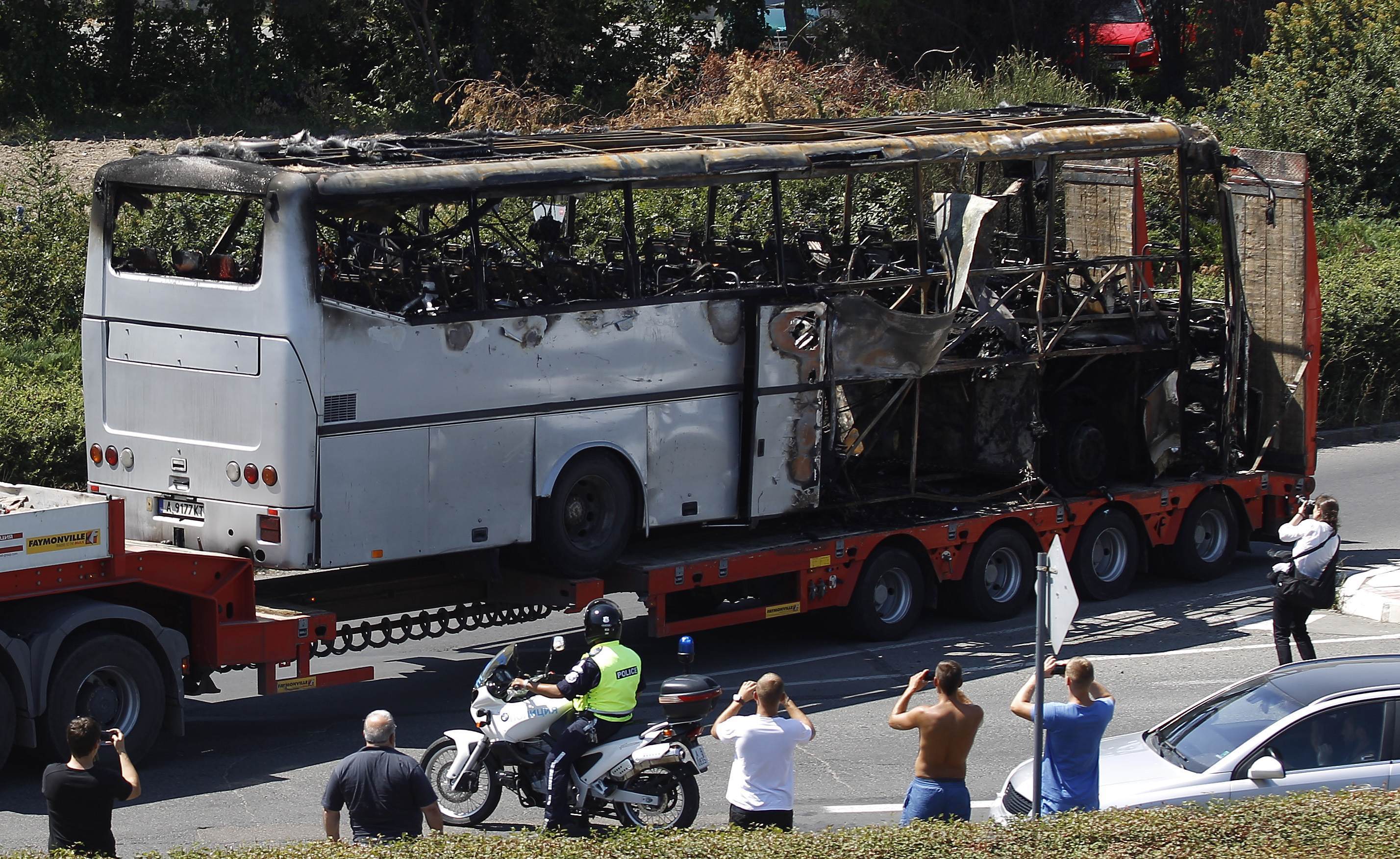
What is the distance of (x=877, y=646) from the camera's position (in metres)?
14.3

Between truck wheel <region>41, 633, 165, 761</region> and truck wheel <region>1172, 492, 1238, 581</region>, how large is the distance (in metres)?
9.76

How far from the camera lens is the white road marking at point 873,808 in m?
10.3

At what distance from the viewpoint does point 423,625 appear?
41.1 feet

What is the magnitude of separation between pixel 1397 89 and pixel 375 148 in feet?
77.5

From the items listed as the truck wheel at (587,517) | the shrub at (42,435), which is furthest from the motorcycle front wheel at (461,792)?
the shrub at (42,435)

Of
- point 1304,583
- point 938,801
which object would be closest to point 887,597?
point 1304,583

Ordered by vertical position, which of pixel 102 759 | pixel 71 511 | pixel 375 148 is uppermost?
pixel 375 148

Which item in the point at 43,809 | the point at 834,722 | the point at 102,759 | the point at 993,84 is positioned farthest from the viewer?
the point at 993,84

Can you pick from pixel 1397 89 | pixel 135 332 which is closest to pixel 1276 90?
pixel 1397 89

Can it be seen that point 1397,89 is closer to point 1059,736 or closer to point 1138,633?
point 1138,633

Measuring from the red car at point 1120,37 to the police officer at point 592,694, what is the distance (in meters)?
28.0

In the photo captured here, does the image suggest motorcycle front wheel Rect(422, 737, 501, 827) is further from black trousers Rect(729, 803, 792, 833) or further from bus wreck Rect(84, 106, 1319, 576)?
bus wreck Rect(84, 106, 1319, 576)

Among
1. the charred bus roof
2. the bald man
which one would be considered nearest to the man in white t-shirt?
the bald man

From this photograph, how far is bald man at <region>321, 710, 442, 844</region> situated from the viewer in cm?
792
